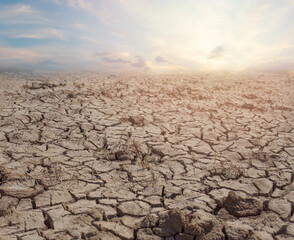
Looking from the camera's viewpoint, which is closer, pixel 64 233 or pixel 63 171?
pixel 64 233

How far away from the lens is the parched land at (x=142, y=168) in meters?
1.89

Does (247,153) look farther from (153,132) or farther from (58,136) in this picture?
(58,136)

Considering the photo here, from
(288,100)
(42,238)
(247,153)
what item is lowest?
(42,238)

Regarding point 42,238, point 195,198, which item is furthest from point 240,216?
point 42,238

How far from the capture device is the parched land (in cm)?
189

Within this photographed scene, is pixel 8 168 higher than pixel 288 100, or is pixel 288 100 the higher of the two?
pixel 288 100

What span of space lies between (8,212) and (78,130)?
1.67 m

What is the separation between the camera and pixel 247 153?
3164 mm

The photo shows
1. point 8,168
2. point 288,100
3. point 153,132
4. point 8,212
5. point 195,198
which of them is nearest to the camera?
point 8,212

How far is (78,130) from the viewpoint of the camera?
3.57 metres

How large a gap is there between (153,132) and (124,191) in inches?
55.3

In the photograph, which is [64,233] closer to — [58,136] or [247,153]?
[58,136]

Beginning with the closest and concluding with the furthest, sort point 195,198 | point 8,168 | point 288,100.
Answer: point 195,198 → point 8,168 → point 288,100

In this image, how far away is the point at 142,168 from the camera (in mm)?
2730
